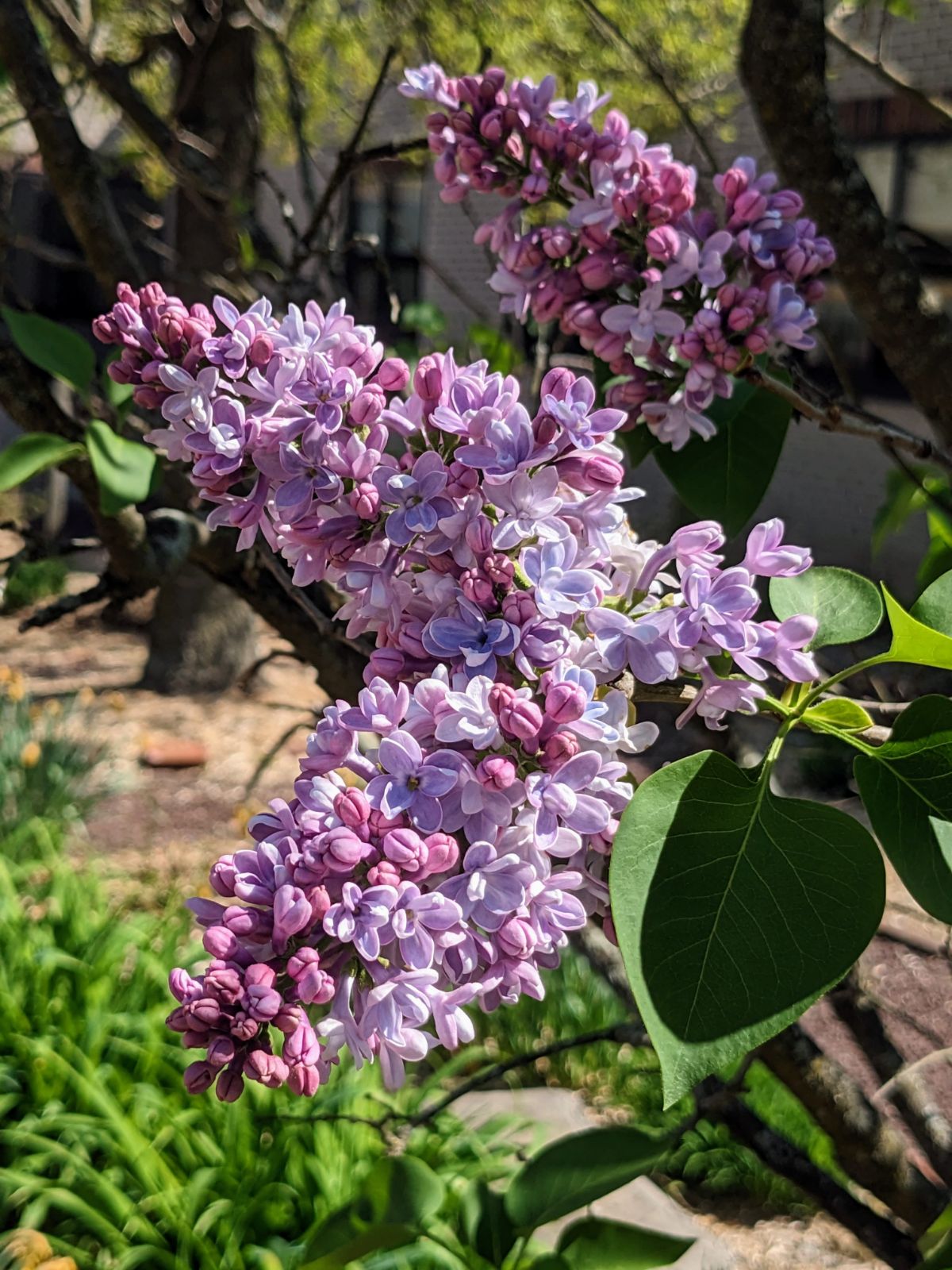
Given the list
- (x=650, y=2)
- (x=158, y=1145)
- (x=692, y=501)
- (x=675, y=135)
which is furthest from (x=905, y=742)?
(x=675, y=135)

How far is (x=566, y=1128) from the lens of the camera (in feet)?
9.29

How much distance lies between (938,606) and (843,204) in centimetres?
74

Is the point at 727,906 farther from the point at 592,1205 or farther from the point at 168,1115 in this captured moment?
the point at 168,1115

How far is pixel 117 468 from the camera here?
1041 millimetres

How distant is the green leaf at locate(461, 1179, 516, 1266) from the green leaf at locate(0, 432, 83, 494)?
883 mm

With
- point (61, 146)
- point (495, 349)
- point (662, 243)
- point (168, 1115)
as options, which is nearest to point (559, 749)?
point (662, 243)

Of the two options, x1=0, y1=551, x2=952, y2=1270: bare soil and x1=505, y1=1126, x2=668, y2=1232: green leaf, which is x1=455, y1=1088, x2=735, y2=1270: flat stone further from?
x1=505, y1=1126, x2=668, y2=1232: green leaf

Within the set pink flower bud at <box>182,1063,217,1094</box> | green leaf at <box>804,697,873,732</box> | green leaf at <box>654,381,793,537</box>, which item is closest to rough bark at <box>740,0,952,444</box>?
green leaf at <box>654,381,793,537</box>

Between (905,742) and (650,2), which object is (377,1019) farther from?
(650,2)

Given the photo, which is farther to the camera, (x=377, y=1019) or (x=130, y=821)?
(x=130, y=821)

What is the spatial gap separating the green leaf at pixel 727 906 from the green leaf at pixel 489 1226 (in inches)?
34.0

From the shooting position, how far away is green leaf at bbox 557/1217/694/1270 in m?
1.17

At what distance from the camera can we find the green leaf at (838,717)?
0.61 m

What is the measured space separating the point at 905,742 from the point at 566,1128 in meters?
2.53
